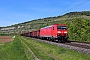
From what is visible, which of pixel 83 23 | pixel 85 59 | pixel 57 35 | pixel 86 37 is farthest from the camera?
pixel 83 23

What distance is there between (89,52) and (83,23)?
201ft

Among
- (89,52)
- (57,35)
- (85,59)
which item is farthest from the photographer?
(57,35)

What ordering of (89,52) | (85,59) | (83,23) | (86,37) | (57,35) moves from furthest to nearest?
(83,23), (86,37), (57,35), (89,52), (85,59)

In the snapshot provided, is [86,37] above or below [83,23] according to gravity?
below

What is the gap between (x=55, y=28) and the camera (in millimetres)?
44844

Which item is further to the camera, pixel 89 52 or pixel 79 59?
pixel 89 52

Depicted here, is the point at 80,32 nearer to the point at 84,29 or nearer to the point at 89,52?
the point at 84,29

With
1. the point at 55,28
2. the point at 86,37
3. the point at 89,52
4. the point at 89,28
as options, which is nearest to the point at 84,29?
the point at 89,28

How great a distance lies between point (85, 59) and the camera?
18250 mm

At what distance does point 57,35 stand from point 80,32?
1417 inches

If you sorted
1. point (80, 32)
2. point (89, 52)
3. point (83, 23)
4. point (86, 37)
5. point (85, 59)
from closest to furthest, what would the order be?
point (85, 59), point (89, 52), point (86, 37), point (80, 32), point (83, 23)

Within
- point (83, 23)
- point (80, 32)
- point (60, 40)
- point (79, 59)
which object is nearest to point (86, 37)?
point (60, 40)

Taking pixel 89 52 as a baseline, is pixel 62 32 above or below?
above

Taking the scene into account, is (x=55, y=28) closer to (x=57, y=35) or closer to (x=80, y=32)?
(x=57, y=35)
